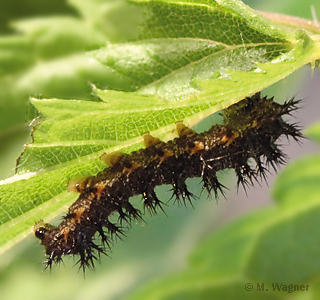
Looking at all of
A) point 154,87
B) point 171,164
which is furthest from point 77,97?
point 171,164

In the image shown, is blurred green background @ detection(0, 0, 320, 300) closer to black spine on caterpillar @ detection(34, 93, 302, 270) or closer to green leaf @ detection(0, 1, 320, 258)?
green leaf @ detection(0, 1, 320, 258)

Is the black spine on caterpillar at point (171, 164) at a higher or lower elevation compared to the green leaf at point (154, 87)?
lower

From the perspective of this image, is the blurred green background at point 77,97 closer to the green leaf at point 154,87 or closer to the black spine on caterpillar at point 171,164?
the green leaf at point 154,87

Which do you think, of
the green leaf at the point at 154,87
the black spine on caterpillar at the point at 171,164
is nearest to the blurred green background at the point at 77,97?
the green leaf at the point at 154,87

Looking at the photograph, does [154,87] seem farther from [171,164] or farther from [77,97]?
[77,97]

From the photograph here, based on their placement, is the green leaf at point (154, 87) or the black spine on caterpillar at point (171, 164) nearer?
the green leaf at point (154, 87)

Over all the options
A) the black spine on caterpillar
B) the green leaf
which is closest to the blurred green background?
the green leaf
